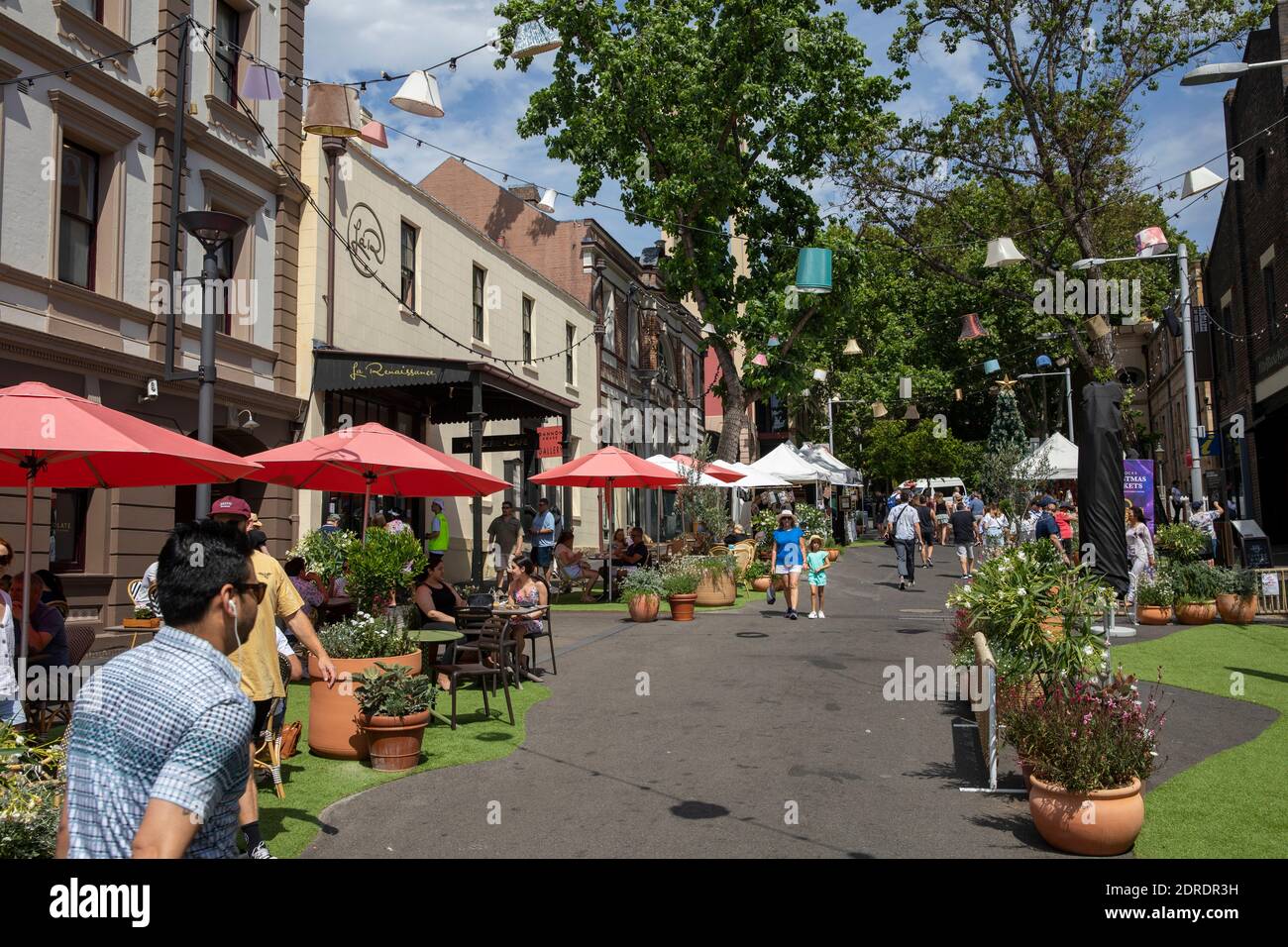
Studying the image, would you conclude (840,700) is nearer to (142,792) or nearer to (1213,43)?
(142,792)

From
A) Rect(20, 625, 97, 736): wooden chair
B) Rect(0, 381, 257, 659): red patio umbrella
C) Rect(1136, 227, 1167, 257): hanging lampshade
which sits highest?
Rect(1136, 227, 1167, 257): hanging lampshade

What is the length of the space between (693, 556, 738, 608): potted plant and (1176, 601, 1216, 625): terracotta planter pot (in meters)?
7.41

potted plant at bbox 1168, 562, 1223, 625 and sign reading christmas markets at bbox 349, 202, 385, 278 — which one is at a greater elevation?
sign reading christmas markets at bbox 349, 202, 385, 278

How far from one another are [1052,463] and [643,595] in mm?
16544

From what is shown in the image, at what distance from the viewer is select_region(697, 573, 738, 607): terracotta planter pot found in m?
17.9

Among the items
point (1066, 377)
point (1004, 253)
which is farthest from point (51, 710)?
point (1066, 377)

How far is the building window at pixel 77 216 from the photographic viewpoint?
13.0 metres

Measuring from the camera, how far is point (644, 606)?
1588cm

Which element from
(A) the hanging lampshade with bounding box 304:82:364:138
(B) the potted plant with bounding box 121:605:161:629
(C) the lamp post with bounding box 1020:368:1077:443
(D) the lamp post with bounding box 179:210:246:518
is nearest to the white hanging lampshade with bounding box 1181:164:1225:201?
(A) the hanging lampshade with bounding box 304:82:364:138

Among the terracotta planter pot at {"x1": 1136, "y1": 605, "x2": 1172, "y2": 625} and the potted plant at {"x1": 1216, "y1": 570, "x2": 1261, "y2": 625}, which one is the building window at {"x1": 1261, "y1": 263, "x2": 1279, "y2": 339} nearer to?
the potted plant at {"x1": 1216, "y1": 570, "x2": 1261, "y2": 625}

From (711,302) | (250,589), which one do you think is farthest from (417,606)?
(711,302)

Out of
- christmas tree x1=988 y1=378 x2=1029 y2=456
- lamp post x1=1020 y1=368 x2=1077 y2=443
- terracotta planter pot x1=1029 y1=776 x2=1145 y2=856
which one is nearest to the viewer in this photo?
terracotta planter pot x1=1029 y1=776 x2=1145 y2=856

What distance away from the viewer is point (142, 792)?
230cm
